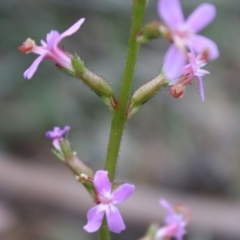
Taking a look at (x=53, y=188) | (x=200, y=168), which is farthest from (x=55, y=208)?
(x=200, y=168)

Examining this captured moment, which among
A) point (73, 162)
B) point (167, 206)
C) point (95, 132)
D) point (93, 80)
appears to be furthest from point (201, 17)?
point (95, 132)

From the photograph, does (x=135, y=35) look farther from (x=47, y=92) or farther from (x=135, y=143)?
(x=135, y=143)

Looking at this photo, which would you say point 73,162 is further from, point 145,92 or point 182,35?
point 182,35

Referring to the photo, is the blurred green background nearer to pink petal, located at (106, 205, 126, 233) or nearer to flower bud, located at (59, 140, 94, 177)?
flower bud, located at (59, 140, 94, 177)

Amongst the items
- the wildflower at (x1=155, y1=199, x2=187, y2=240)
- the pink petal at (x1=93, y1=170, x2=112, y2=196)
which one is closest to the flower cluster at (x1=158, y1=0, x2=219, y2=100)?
the pink petal at (x1=93, y1=170, x2=112, y2=196)

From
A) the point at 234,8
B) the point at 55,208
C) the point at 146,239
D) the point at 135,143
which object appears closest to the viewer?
the point at 146,239
